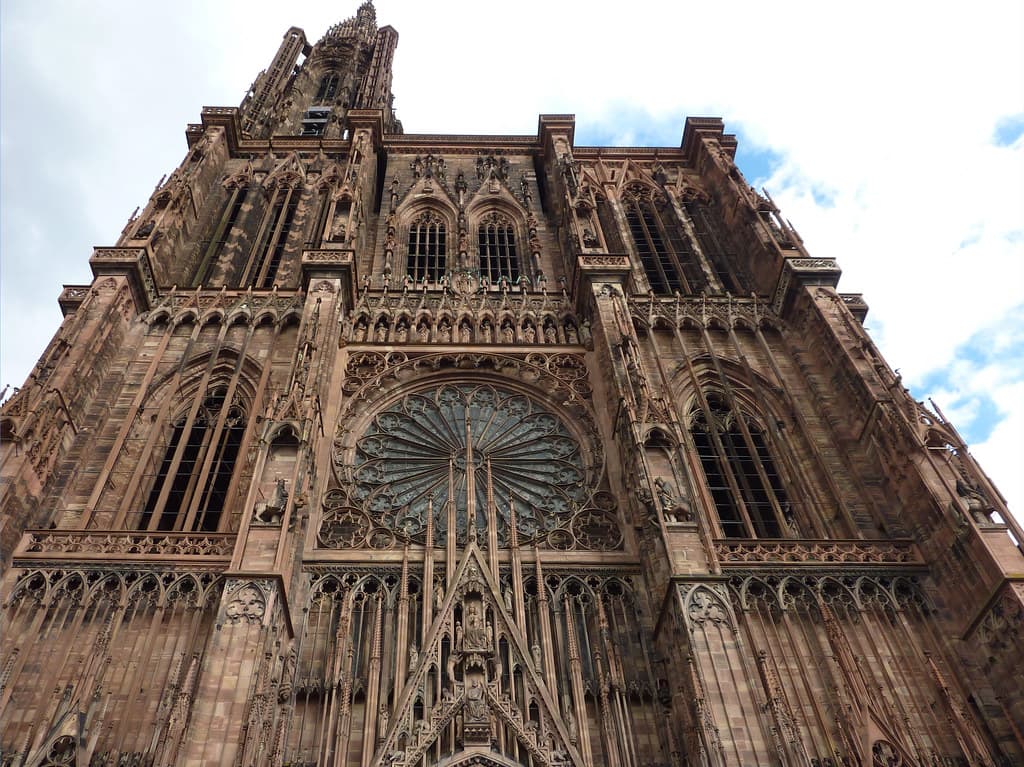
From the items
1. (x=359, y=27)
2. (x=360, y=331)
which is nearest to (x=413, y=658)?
(x=360, y=331)

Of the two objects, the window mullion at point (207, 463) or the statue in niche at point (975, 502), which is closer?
the statue in niche at point (975, 502)

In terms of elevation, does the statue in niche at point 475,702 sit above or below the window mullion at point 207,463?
below

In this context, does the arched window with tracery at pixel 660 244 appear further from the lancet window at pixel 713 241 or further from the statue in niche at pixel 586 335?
the statue in niche at pixel 586 335

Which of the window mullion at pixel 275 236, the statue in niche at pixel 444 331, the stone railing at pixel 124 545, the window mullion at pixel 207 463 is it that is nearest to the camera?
the stone railing at pixel 124 545

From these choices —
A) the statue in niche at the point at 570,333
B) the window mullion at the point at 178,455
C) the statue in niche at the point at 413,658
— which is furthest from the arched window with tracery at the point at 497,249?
the statue in niche at the point at 413,658

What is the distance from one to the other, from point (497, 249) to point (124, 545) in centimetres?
1452

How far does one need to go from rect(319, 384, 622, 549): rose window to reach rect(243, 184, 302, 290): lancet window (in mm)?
6788

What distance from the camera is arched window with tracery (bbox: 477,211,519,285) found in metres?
23.5

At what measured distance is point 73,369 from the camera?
52.3ft

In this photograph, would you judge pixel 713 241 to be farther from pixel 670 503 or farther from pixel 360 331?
pixel 670 503

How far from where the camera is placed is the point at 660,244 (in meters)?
25.0

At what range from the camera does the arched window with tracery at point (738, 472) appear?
15883 mm

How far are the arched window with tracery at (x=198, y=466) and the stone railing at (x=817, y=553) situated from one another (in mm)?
9667

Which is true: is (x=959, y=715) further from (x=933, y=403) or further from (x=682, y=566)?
(x=933, y=403)
